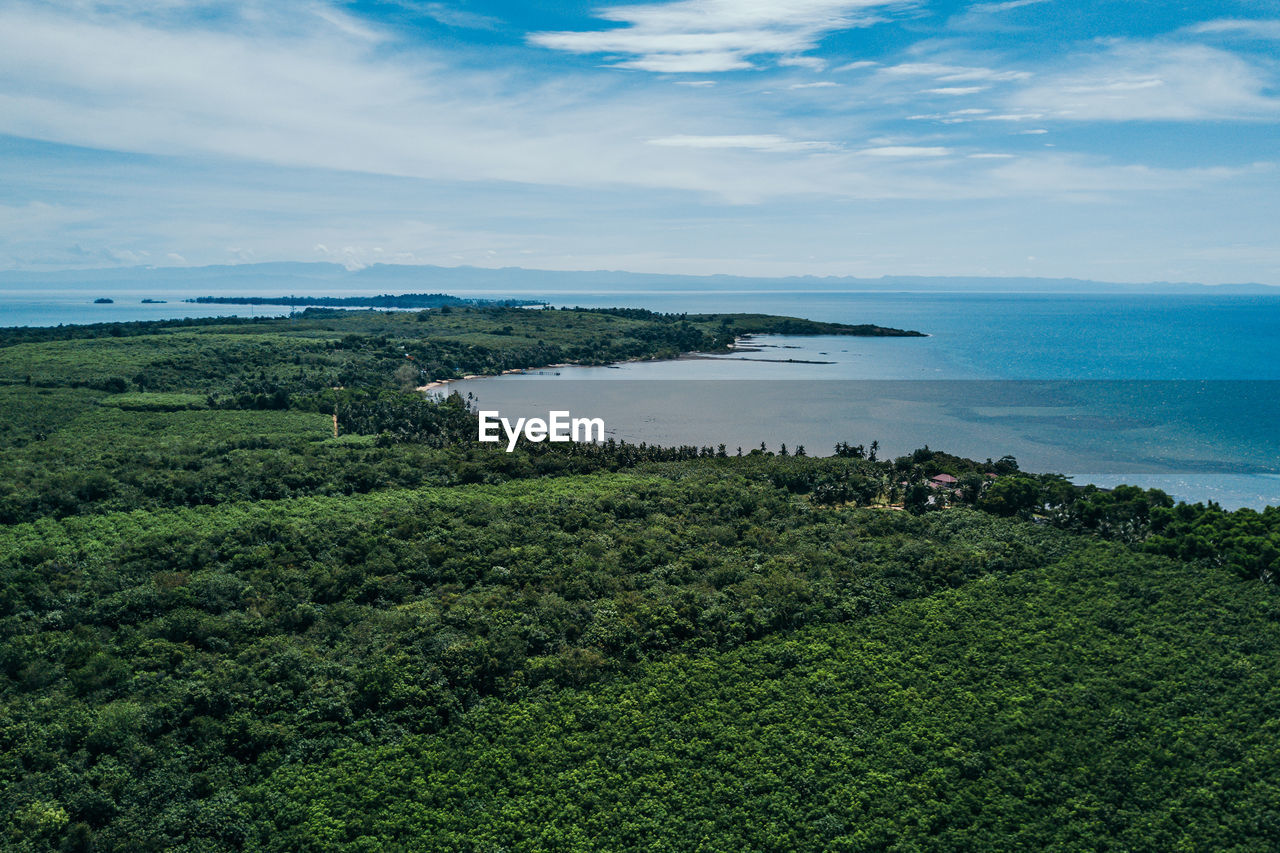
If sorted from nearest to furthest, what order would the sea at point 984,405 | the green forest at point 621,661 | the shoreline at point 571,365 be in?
the green forest at point 621,661 → the sea at point 984,405 → the shoreline at point 571,365

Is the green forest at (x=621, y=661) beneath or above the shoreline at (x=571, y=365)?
beneath

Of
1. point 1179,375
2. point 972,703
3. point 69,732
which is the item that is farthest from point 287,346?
point 1179,375

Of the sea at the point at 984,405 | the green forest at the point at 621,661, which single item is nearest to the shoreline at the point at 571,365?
the sea at the point at 984,405

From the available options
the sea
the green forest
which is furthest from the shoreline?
the green forest

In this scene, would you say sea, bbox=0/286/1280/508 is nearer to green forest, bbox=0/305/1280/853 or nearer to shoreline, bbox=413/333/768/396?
shoreline, bbox=413/333/768/396

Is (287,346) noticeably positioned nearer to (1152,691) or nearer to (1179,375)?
(1152,691)

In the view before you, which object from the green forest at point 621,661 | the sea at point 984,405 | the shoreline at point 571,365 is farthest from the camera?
the shoreline at point 571,365

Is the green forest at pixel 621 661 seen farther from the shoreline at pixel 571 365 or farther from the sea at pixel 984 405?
the shoreline at pixel 571 365

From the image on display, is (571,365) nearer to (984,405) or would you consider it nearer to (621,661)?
(984,405)

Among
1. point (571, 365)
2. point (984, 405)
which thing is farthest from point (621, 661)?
point (571, 365)
